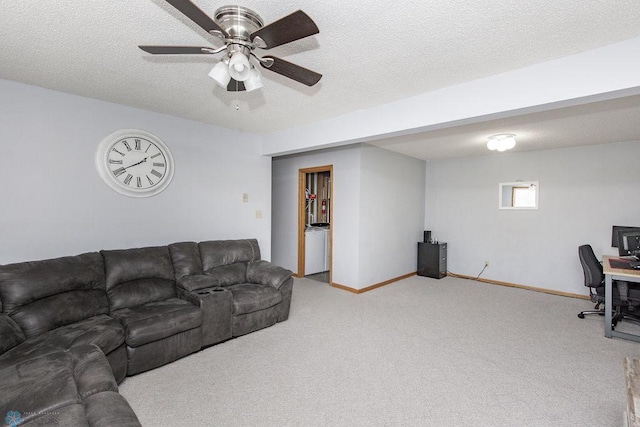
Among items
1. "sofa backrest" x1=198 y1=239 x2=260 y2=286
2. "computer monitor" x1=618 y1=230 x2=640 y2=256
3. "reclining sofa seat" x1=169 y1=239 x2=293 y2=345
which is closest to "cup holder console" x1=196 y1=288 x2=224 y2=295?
"reclining sofa seat" x1=169 y1=239 x2=293 y2=345

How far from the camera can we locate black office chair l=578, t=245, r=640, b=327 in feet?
10.9

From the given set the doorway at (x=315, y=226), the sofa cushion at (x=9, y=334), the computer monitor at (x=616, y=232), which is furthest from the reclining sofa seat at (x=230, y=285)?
the computer monitor at (x=616, y=232)

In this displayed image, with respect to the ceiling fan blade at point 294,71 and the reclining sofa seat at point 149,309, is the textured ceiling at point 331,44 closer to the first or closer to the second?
the ceiling fan blade at point 294,71

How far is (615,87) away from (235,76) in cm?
238

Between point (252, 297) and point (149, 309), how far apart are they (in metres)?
0.94

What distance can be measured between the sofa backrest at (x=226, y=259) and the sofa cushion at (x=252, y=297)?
6.3 inches

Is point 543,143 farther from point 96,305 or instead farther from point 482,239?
point 96,305

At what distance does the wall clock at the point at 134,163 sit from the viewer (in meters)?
3.11

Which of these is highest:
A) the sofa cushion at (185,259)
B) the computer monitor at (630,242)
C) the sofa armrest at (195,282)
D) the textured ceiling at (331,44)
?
the textured ceiling at (331,44)

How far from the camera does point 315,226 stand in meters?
6.17

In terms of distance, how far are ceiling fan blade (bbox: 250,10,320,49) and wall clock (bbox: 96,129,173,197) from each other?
2.47 m

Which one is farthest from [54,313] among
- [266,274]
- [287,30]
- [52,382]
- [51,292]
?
[287,30]

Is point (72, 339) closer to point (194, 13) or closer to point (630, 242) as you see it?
point (194, 13)

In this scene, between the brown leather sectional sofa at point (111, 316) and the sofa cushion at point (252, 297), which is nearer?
the brown leather sectional sofa at point (111, 316)
